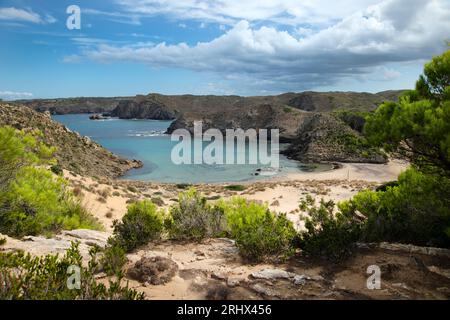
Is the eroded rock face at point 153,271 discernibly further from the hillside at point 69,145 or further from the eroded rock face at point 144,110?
the eroded rock face at point 144,110

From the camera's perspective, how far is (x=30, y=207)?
8547 mm

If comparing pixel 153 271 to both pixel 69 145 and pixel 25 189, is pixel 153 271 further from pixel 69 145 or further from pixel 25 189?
pixel 69 145

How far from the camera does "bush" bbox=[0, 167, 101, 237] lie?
788 cm

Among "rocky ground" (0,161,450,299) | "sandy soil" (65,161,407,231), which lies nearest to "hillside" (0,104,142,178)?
"sandy soil" (65,161,407,231)

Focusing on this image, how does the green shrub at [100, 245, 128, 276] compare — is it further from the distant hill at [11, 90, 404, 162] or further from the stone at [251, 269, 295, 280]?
the distant hill at [11, 90, 404, 162]

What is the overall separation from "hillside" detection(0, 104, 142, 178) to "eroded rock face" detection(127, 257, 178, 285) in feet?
115

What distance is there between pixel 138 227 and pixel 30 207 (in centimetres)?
271

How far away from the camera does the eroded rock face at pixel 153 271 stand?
5.83 metres

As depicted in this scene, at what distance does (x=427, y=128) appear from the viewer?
221 inches

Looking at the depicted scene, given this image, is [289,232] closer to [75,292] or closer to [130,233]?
[130,233]

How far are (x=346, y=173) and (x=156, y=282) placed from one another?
50082 millimetres

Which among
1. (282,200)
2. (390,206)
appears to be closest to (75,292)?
(390,206)
